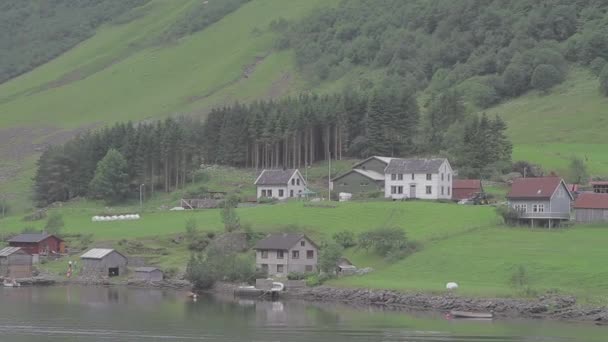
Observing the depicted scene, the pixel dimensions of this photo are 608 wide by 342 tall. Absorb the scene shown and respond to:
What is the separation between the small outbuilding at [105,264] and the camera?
344 ft

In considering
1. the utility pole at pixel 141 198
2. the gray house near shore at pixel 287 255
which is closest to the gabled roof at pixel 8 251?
the utility pole at pixel 141 198

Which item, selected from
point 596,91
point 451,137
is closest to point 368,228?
point 451,137

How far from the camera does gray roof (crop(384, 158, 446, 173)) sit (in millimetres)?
120250

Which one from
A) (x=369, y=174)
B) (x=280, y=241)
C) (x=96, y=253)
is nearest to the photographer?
(x=280, y=241)

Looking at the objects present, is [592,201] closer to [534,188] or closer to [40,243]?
[534,188]

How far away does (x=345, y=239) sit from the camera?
330ft

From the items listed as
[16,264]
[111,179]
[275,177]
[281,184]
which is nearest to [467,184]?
[281,184]

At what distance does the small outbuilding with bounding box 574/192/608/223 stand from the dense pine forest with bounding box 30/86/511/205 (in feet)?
117

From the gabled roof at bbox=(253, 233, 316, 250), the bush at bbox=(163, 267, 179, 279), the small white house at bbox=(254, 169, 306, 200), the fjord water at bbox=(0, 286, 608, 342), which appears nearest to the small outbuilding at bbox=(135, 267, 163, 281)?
the bush at bbox=(163, 267, 179, 279)

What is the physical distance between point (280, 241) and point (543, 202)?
25.9m

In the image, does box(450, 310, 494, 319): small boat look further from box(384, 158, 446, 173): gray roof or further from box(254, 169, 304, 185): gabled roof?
box(254, 169, 304, 185): gabled roof

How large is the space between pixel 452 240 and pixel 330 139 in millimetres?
57049

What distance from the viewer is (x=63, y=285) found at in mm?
102625

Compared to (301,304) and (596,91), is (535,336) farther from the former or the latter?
(596,91)
